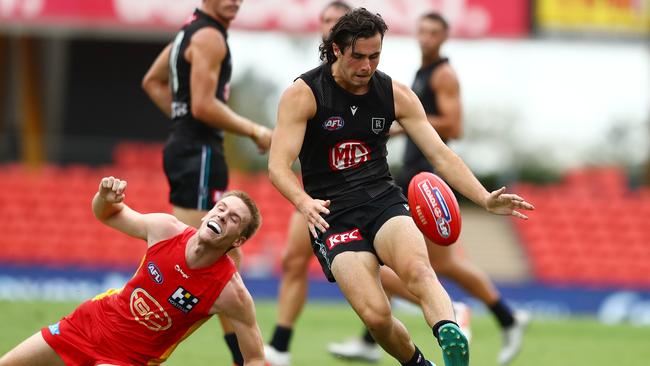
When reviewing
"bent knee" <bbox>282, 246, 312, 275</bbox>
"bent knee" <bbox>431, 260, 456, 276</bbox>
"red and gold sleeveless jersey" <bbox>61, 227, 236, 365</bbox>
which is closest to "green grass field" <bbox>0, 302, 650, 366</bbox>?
"bent knee" <bbox>431, 260, 456, 276</bbox>

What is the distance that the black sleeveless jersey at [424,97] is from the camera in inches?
361

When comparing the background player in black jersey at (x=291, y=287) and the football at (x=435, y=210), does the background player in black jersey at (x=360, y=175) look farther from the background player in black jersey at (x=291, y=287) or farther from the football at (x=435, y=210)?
the background player in black jersey at (x=291, y=287)

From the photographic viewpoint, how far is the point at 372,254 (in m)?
6.23

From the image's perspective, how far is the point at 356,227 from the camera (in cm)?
632

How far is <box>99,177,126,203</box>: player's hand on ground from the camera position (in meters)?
5.85

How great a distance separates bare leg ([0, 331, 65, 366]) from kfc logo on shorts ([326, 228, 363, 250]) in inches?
61.5

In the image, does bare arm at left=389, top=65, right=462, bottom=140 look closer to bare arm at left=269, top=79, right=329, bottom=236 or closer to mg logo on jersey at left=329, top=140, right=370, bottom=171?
mg logo on jersey at left=329, top=140, right=370, bottom=171

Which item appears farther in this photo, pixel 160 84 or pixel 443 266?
pixel 443 266

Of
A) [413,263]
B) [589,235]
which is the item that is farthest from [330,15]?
[589,235]

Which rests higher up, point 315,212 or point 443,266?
point 315,212

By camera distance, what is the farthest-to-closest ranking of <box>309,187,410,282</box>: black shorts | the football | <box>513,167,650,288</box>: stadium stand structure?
1. <box>513,167,650,288</box>: stadium stand structure
2. <box>309,187,410,282</box>: black shorts
3. the football

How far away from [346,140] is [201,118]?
1.33 meters

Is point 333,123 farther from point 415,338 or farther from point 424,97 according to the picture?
point 415,338

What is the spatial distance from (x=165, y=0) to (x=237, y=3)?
33.6 ft
